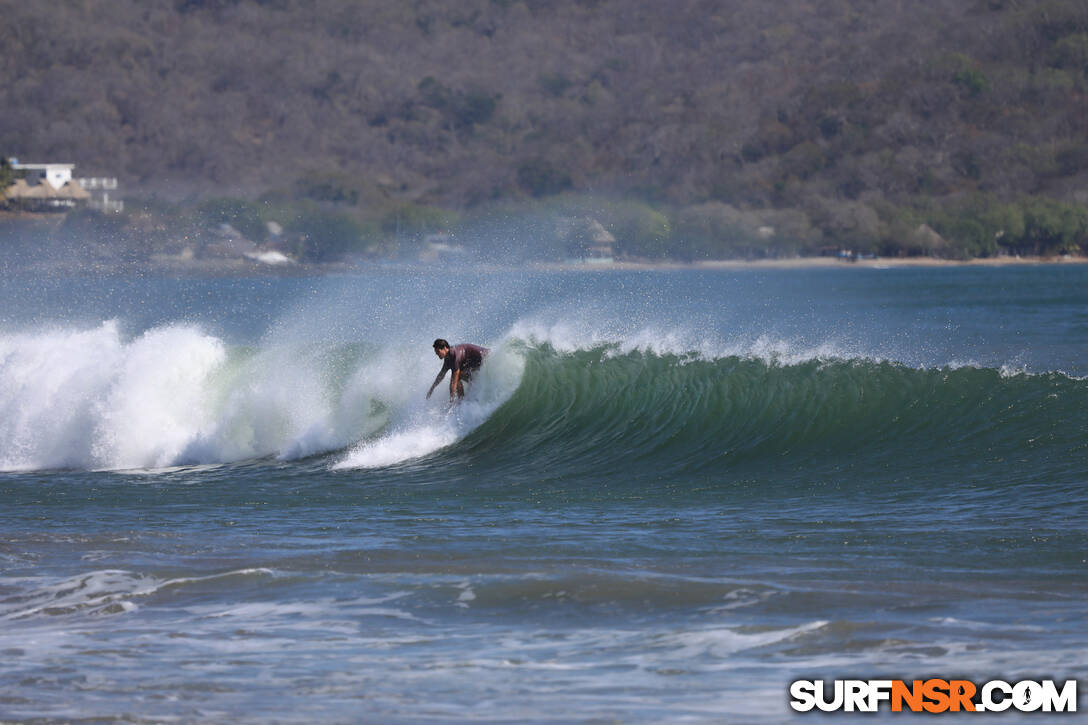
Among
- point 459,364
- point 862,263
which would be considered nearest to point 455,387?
point 459,364

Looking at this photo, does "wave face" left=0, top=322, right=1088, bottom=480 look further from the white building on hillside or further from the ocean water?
the white building on hillside

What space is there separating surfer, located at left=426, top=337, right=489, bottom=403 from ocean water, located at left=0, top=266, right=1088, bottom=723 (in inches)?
14.6

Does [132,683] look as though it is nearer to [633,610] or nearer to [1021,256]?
[633,610]

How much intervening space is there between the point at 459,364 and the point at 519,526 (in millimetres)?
5168

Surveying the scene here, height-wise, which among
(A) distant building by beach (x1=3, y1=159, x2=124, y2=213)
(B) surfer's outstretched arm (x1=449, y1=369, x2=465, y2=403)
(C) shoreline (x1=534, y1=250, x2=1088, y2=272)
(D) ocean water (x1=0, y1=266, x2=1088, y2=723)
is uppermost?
(A) distant building by beach (x1=3, y1=159, x2=124, y2=213)

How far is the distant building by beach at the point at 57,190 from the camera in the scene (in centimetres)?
12775

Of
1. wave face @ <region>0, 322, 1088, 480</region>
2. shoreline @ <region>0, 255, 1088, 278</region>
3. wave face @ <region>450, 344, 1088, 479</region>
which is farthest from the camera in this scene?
shoreline @ <region>0, 255, 1088, 278</region>

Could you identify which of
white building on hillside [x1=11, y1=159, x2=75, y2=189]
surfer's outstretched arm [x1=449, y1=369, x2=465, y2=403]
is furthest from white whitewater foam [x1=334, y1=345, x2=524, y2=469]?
white building on hillside [x1=11, y1=159, x2=75, y2=189]

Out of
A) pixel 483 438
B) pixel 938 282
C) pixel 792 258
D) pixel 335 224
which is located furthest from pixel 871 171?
pixel 483 438

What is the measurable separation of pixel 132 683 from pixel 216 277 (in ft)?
437

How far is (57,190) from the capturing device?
14025 centimetres

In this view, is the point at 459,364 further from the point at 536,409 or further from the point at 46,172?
the point at 46,172

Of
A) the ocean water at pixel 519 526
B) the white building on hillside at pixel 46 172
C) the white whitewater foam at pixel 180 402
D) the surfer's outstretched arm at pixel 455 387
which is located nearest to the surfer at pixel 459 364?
the surfer's outstretched arm at pixel 455 387

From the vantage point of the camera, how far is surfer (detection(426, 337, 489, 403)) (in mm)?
17359
